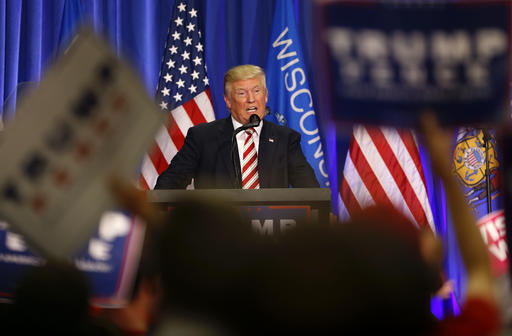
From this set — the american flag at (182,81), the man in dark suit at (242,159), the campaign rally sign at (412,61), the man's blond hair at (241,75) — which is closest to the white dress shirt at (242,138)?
the man in dark suit at (242,159)

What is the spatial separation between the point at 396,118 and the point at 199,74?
394 cm

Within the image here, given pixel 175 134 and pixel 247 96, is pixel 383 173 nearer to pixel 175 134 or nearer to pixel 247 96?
pixel 247 96

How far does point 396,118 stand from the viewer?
55.9 inches

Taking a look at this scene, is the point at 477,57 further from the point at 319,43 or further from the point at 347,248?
the point at 347,248

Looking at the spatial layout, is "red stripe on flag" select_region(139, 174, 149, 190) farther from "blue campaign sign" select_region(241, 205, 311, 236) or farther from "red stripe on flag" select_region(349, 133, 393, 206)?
"blue campaign sign" select_region(241, 205, 311, 236)

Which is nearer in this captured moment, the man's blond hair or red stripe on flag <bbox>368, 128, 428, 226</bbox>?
the man's blond hair

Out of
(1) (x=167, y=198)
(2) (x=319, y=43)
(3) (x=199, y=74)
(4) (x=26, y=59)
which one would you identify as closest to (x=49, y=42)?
(4) (x=26, y=59)

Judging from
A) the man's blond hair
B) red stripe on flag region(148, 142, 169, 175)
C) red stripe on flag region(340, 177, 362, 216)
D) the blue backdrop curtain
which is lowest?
red stripe on flag region(340, 177, 362, 216)

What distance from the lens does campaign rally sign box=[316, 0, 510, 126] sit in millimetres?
1414

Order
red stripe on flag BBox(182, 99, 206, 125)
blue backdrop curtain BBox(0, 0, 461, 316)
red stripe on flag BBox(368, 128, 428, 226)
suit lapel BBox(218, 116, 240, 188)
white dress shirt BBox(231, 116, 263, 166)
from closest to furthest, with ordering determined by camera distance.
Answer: suit lapel BBox(218, 116, 240, 188) < white dress shirt BBox(231, 116, 263, 166) < red stripe on flag BBox(368, 128, 428, 226) < red stripe on flag BBox(182, 99, 206, 125) < blue backdrop curtain BBox(0, 0, 461, 316)

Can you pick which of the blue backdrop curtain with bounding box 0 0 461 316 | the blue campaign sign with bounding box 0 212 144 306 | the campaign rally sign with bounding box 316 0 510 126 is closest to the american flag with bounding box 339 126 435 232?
the blue backdrop curtain with bounding box 0 0 461 316

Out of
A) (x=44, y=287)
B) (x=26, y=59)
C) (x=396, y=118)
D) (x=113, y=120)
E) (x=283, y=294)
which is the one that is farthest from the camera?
(x=26, y=59)

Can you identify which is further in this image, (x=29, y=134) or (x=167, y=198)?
(x=167, y=198)

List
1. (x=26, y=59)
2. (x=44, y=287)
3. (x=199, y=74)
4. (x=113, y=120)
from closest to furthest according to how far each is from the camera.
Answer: (x=44, y=287)
(x=113, y=120)
(x=199, y=74)
(x=26, y=59)
